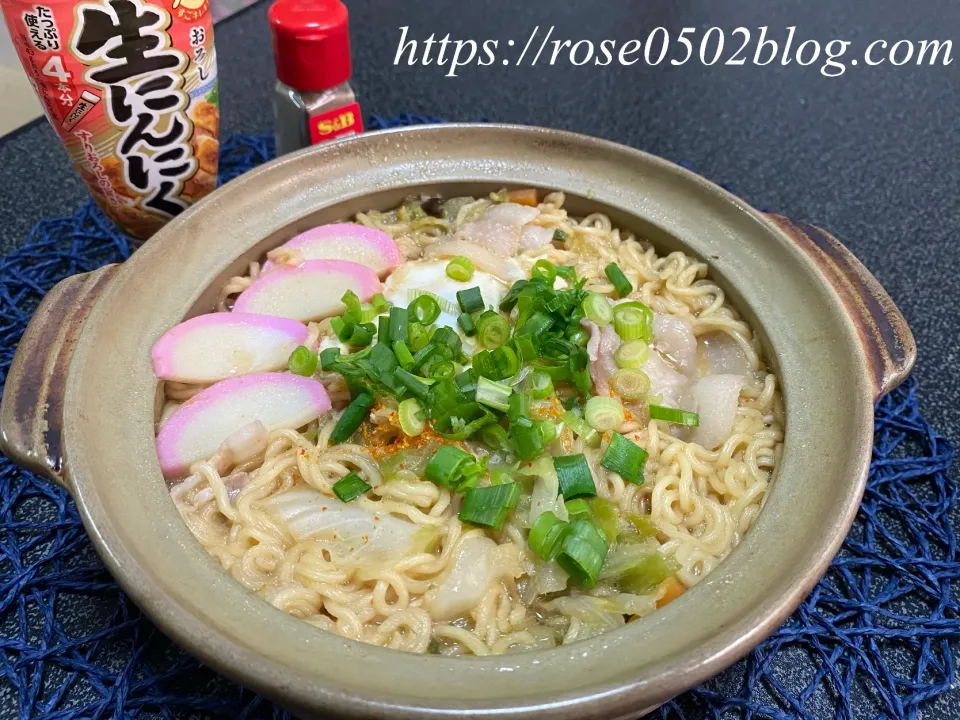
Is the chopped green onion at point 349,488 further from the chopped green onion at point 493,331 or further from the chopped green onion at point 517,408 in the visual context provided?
the chopped green onion at point 493,331

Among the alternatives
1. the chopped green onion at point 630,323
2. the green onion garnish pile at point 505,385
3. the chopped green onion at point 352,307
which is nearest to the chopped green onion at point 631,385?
the green onion garnish pile at point 505,385

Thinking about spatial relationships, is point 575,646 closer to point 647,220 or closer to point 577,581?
point 577,581

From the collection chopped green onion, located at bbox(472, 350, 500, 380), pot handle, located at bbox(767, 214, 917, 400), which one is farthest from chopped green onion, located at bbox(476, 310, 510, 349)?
pot handle, located at bbox(767, 214, 917, 400)

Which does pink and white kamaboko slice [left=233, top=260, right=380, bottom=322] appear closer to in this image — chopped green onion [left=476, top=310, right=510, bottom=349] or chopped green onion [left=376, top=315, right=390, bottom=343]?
chopped green onion [left=376, top=315, right=390, bottom=343]

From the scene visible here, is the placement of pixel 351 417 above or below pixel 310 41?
below

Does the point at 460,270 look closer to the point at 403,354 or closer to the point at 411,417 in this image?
the point at 403,354

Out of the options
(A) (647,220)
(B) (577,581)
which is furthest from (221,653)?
(A) (647,220)

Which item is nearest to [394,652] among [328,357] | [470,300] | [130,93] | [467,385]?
[467,385]
